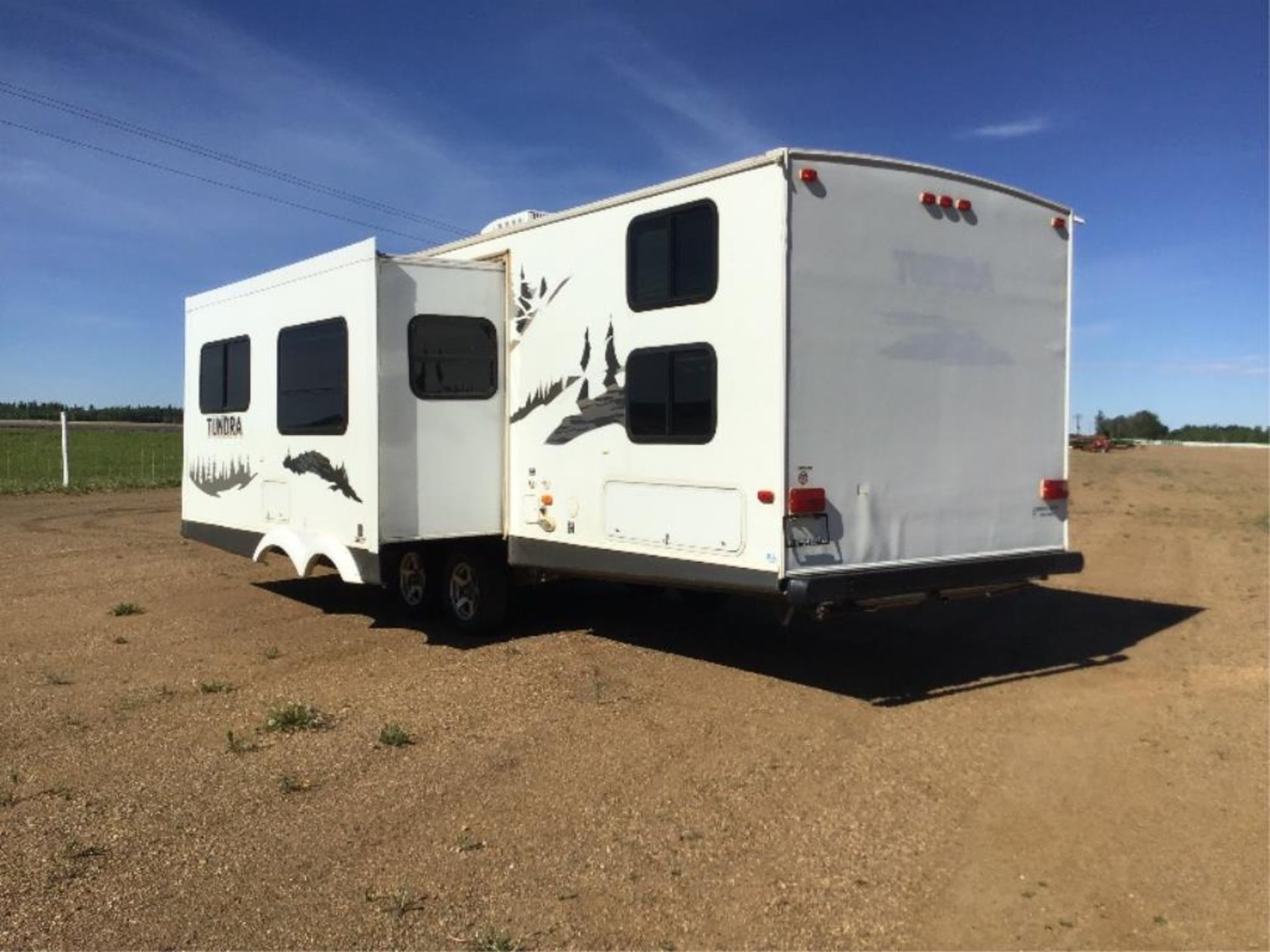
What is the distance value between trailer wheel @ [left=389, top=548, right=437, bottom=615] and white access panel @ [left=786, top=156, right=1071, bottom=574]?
3.89 meters

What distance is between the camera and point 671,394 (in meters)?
6.67

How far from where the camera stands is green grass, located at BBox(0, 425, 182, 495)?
2234cm

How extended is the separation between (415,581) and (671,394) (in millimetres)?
3448

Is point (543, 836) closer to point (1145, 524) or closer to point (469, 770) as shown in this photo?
point (469, 770)

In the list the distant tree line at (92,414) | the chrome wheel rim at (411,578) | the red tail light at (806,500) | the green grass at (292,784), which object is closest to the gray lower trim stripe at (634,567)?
the red tail light at (806,500)

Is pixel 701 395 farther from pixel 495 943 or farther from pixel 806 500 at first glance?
pixel 495 943

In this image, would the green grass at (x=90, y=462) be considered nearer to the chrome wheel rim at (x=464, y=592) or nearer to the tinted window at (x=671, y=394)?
the chrome wheel rim at (x=464, y=592)

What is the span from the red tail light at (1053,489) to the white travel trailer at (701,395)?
1.3 inches

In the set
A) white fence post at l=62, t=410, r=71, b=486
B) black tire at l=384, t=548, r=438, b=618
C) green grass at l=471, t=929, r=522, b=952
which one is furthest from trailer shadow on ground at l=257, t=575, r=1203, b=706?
white fence post at l=62, t=410, r=71, b=486

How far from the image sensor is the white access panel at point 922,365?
6125mm

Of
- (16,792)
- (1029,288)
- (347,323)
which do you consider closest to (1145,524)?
(1029,288)

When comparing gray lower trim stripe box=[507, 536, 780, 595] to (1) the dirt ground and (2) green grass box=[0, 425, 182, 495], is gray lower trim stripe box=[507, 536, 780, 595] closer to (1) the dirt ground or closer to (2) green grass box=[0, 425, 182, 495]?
(1) the dirt ground

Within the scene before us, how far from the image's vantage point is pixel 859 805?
15.9 feet

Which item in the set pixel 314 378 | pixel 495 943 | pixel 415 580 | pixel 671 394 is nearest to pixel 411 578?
pixel 415 580
